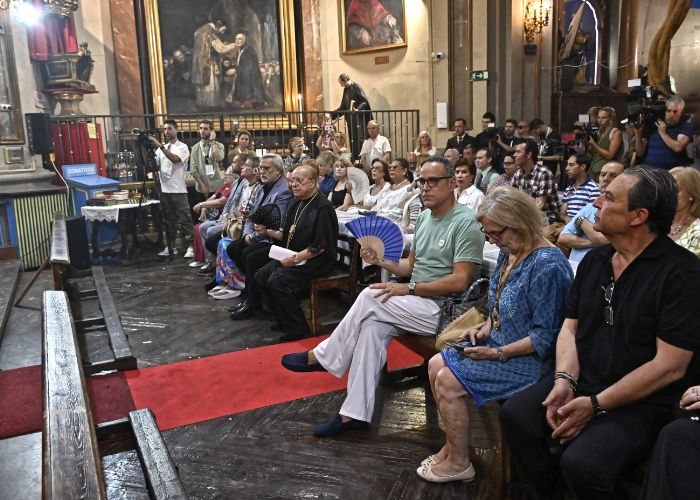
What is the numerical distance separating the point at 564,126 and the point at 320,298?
24.3 ft

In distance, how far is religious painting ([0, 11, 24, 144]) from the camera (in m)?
7.98

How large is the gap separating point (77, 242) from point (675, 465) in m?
6.50

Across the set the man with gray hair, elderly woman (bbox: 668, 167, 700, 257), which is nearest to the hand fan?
the man with gray hair

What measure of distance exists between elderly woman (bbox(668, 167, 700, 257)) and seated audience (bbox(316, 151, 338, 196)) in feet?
16.7

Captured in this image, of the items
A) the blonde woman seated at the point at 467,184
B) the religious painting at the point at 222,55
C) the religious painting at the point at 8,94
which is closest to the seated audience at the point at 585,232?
the blonde woman seated at the point at 467,184

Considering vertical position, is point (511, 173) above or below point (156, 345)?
above

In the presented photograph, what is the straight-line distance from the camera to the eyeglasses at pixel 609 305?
7.01 feet

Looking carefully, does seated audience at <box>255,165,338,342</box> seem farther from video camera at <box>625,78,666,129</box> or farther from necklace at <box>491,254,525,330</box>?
video camera at <box>625,78,666,129</box>

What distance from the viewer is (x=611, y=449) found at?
1.96 metres

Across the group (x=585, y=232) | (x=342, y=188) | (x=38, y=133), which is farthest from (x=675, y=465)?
(x=38, y=133)

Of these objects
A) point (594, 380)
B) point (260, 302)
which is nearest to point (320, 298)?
point (260, 302)

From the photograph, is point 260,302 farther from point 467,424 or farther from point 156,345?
point 467,424

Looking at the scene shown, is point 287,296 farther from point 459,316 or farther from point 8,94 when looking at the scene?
point 8,94

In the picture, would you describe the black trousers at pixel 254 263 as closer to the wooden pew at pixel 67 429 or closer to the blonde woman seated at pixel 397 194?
the blonde woman seated at pixel 397 194
